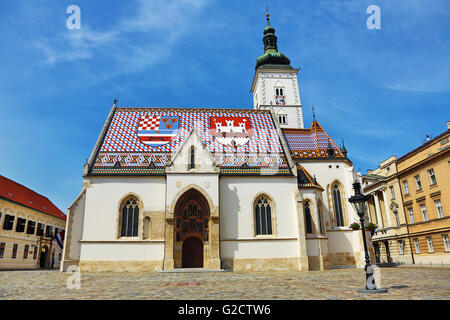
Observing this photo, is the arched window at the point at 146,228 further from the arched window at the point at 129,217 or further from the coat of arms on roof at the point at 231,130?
the coat of arms on roof at the point at 231,130

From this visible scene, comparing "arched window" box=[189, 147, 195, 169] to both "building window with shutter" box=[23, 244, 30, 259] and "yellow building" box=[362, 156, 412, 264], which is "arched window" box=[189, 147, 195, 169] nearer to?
"building window with shutter" box=[23, 244, 30, 259]

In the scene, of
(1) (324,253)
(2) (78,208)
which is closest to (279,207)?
(1) (324,253)

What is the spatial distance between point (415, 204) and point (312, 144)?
13653 mm

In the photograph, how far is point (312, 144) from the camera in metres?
33.4

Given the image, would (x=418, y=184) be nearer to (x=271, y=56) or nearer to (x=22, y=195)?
(x=271, y=56)

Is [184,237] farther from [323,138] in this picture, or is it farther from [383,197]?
[383,197]

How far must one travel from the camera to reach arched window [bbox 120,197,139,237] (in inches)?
992

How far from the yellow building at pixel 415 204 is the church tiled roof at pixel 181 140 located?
52.6 feet

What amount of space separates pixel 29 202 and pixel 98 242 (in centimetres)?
2186

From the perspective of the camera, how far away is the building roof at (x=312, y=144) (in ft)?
105

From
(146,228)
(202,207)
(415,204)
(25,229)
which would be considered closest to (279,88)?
(415,204)

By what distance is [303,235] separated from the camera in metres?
25.1

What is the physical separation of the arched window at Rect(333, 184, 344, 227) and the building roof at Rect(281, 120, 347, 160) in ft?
11.0
